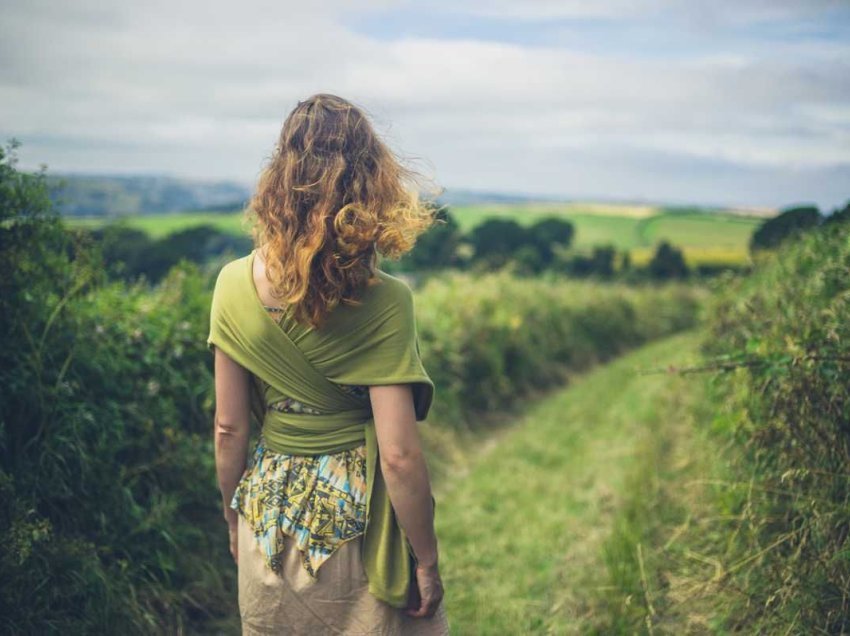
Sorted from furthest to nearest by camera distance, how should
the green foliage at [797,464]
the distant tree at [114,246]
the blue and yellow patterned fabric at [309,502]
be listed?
1. the distant tree at [114,246]
2. the green foliage at [797,464]
3. the blue and yellow patterned fabric at [309,502]

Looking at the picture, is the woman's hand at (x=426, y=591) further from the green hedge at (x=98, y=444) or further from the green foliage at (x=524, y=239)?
the green foliage at (x=524, y=239)

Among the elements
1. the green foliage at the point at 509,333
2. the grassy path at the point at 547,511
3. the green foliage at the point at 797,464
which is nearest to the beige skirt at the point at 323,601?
the green foliage at the point at 797,464

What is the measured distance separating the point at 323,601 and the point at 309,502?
0.32 metres

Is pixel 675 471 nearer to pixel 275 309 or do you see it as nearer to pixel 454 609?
pixel 454 609

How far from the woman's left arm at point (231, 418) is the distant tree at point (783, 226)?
5348 mm

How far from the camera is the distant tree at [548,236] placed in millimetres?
22406

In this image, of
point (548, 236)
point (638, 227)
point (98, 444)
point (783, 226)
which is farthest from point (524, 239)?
point (98, 444)

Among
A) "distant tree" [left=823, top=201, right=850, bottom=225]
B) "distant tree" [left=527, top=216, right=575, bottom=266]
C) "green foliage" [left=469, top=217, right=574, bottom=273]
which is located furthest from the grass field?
"distant tree" [left=823, top=201, right=850, bottom=225]

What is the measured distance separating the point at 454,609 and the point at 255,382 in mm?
2621

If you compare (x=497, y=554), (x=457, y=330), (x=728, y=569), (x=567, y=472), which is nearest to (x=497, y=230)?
(x=457, y=330)

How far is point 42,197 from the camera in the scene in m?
3.36

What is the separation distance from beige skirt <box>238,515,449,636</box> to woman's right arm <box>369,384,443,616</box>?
0.37 ft

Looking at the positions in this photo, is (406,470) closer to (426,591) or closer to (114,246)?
(426,591)

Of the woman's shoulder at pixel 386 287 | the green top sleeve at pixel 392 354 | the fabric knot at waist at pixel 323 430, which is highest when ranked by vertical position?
the woman's shoulder at pixel 386 287
